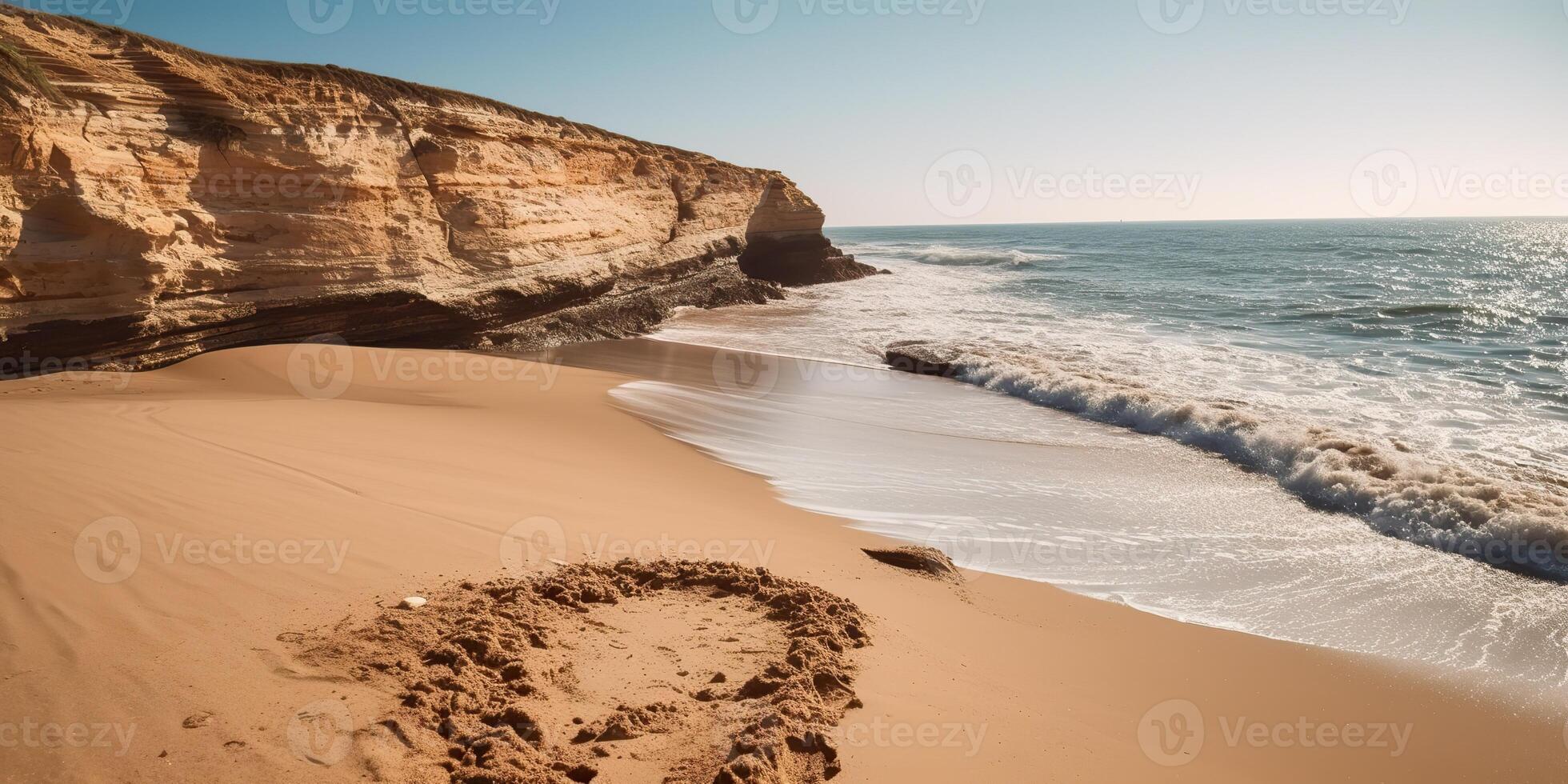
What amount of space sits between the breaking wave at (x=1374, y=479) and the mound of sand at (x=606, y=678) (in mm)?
5216

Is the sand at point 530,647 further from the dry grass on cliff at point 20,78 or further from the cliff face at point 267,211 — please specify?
the dry grass on cliff at point 20,78

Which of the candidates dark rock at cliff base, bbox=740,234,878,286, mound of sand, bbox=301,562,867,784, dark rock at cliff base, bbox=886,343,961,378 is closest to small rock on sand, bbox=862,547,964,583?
mound of sand, bbox=301,562,867,784

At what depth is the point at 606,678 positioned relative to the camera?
2928 millimetres

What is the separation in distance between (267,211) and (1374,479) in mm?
12689

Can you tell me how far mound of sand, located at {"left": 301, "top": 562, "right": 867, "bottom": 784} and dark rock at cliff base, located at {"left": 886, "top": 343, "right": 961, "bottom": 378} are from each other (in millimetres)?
8935

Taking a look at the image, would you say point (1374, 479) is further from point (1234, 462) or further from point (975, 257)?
point (975, 257)

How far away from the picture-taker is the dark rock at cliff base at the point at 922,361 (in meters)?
12.3

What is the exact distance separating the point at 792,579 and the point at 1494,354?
52.3 ft

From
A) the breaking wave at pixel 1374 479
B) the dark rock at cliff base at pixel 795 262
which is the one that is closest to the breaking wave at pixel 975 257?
the dark rock at cliff base at pixel 795 262

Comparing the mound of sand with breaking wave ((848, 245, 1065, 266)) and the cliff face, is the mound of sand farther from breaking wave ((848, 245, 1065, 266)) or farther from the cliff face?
breaking wave ((848, 245, 1065, 266))

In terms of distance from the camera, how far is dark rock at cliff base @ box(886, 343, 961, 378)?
12305 mm

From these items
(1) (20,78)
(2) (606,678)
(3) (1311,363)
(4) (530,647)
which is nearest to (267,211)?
(1) (20,78)

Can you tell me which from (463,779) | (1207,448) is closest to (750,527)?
(463,779)

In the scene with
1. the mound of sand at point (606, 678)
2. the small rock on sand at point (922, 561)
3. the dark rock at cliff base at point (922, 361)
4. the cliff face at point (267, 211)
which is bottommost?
the small rock on sand at point (922, 561)
